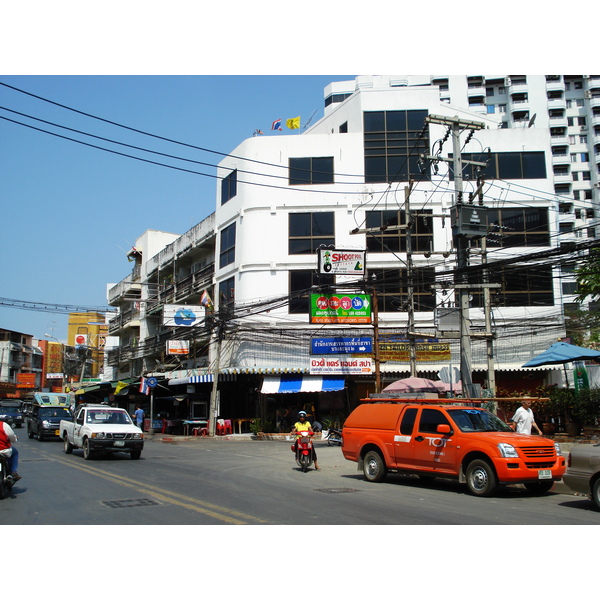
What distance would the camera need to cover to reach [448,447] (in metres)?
12.3

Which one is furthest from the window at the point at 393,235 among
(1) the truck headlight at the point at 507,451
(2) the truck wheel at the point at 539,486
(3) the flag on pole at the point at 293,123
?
(1) the truck headlight at the point at 507,451

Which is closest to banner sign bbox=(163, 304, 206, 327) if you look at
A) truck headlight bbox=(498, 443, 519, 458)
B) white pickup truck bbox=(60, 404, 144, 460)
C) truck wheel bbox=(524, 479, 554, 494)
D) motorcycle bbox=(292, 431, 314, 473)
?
white pickup truck bbox=(60, 404, 144, 460)

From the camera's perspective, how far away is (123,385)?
45.2 meters

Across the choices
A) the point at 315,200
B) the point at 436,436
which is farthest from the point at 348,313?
the point at 436,436

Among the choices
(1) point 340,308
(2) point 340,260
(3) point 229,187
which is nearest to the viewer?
(1) point 340,308

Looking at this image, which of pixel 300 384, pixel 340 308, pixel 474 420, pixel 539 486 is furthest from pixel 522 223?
pixel 539 486

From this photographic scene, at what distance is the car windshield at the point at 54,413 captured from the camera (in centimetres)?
3016

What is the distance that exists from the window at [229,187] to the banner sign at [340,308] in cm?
1060

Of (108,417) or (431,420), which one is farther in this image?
(108,417)

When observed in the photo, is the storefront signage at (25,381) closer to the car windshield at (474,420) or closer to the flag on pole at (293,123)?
the flag on pole at (293,123)

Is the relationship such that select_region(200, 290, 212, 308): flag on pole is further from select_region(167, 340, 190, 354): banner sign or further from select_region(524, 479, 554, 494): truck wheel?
select_region(524, 479, 554, 494): truck wheel

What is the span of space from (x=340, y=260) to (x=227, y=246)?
961cm

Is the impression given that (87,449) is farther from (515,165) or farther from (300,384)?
(515,165)

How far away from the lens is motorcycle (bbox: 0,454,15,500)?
430 inches
